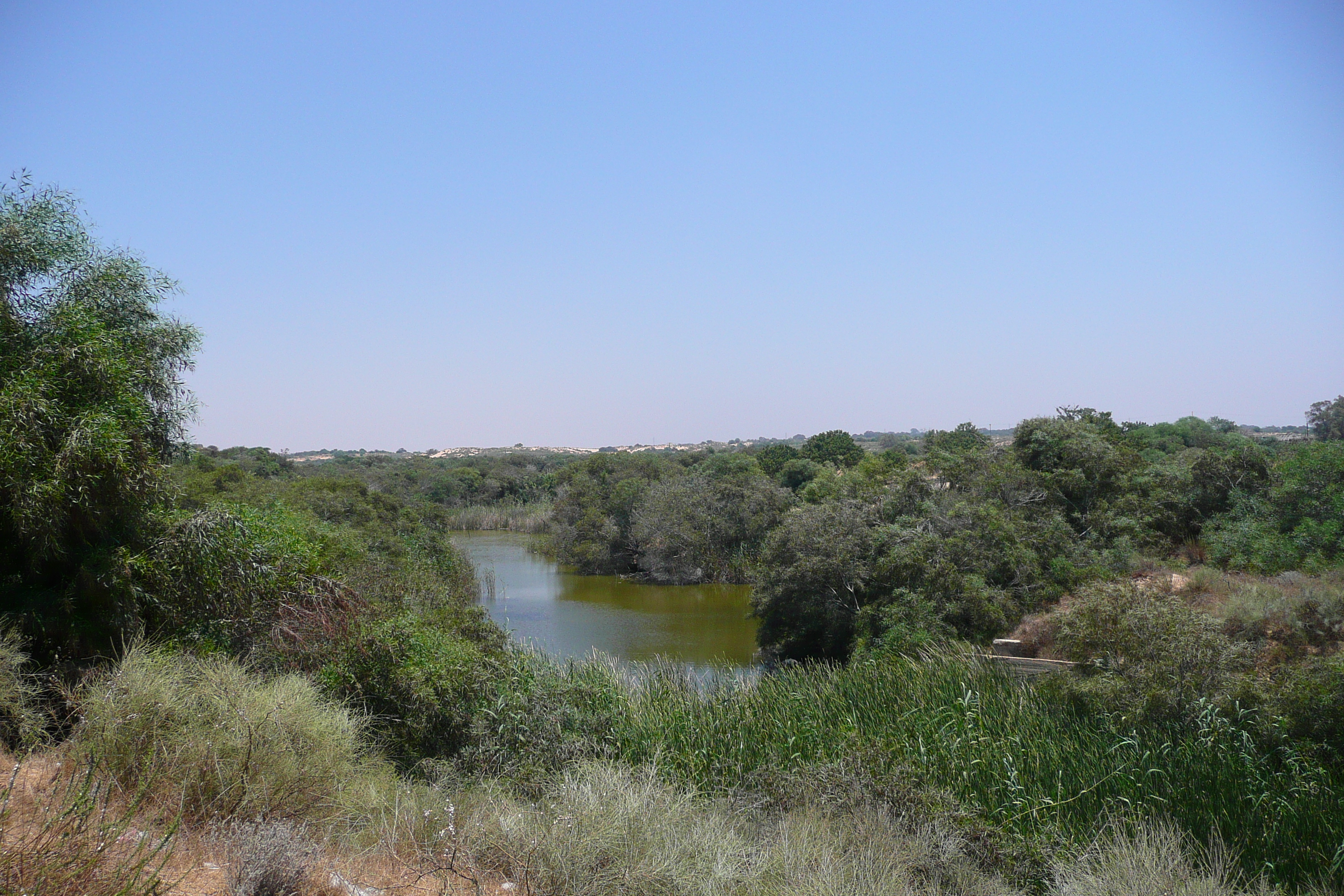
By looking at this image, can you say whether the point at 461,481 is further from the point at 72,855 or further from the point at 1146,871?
the point at 72,855

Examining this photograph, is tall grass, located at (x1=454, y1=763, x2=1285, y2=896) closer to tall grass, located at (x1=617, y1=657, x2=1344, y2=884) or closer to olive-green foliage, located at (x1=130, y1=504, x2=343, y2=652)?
tall grass, located at (x1=617, y1=657, x2=1344, y2=884)

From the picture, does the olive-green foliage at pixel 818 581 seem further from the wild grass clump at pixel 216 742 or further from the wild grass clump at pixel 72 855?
the wild grass clump at pixel 72 855

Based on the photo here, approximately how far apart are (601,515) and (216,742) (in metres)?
29.6

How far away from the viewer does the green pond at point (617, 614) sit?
66.5 feet

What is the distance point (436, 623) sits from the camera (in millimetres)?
11383

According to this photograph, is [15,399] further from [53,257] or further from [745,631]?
[745,631]

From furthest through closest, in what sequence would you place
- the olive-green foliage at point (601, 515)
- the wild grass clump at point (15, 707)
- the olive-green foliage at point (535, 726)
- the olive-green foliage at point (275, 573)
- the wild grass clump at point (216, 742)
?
the olive-green foliage at point (601, 515)
the olive-green foliage at point (275, 573)
the olive-green foliage at point (535, 726)
the wild grass clump at point (15, 707)
the wild grass clump at point (216, 742)

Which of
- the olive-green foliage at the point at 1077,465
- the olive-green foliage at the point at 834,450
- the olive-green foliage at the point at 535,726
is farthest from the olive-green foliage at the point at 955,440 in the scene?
the olive-green foliage at the point at 535,726

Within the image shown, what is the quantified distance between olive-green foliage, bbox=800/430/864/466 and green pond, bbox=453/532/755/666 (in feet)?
41.5

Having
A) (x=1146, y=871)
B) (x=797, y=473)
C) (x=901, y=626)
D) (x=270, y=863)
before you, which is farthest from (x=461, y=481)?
(x=1146, y=871)

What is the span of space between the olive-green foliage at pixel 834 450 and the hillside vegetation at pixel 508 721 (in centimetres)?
2458

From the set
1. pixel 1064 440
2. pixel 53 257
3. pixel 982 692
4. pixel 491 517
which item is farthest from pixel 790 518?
pixel 491 517

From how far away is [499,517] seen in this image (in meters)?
48.5

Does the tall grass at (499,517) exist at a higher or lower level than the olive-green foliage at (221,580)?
lower
